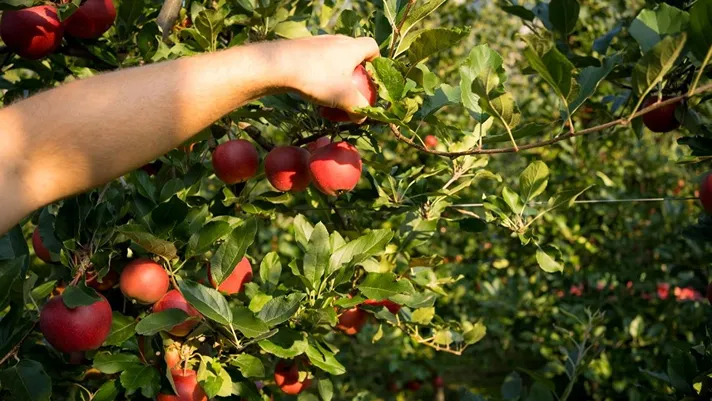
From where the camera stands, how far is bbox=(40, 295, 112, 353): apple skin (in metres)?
1.21

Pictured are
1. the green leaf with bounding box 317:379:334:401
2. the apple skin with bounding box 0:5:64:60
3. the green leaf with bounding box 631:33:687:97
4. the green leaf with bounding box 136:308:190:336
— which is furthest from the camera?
the green leaf with bounding box 317:379:334:401

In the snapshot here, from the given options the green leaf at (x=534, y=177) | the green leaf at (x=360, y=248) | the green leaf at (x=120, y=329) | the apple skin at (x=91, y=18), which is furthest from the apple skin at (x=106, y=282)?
the green leaf at (x=534, y=177)

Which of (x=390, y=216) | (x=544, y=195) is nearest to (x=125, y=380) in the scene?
(x=390, y=216)

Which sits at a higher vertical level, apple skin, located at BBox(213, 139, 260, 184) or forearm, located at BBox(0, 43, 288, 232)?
forearm, located at BBox(0, 43, 288, 232)

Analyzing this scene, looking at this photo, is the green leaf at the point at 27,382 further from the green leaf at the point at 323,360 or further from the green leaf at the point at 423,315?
Result: the green leaf at the point at 423,315

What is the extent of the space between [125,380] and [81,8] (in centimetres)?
78

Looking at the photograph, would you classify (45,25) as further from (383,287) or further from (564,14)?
(564,14)

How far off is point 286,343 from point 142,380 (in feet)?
0.81

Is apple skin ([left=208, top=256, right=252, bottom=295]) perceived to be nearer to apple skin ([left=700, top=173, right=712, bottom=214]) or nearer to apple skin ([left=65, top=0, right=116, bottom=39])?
apple skin ([left=65, top=0, right=116, bottom=39])

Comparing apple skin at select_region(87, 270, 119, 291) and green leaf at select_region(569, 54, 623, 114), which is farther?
apple skin at select_region(87, 270, 119, 291)

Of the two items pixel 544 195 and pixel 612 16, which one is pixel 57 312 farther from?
pixel 612 16

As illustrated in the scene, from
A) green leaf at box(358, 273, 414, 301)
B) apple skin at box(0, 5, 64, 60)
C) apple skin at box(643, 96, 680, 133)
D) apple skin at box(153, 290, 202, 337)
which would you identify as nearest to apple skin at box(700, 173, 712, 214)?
apple skin at box(643, 96, 680, 133)

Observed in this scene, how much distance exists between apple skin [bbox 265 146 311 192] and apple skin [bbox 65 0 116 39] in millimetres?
504

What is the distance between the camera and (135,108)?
0.96m
